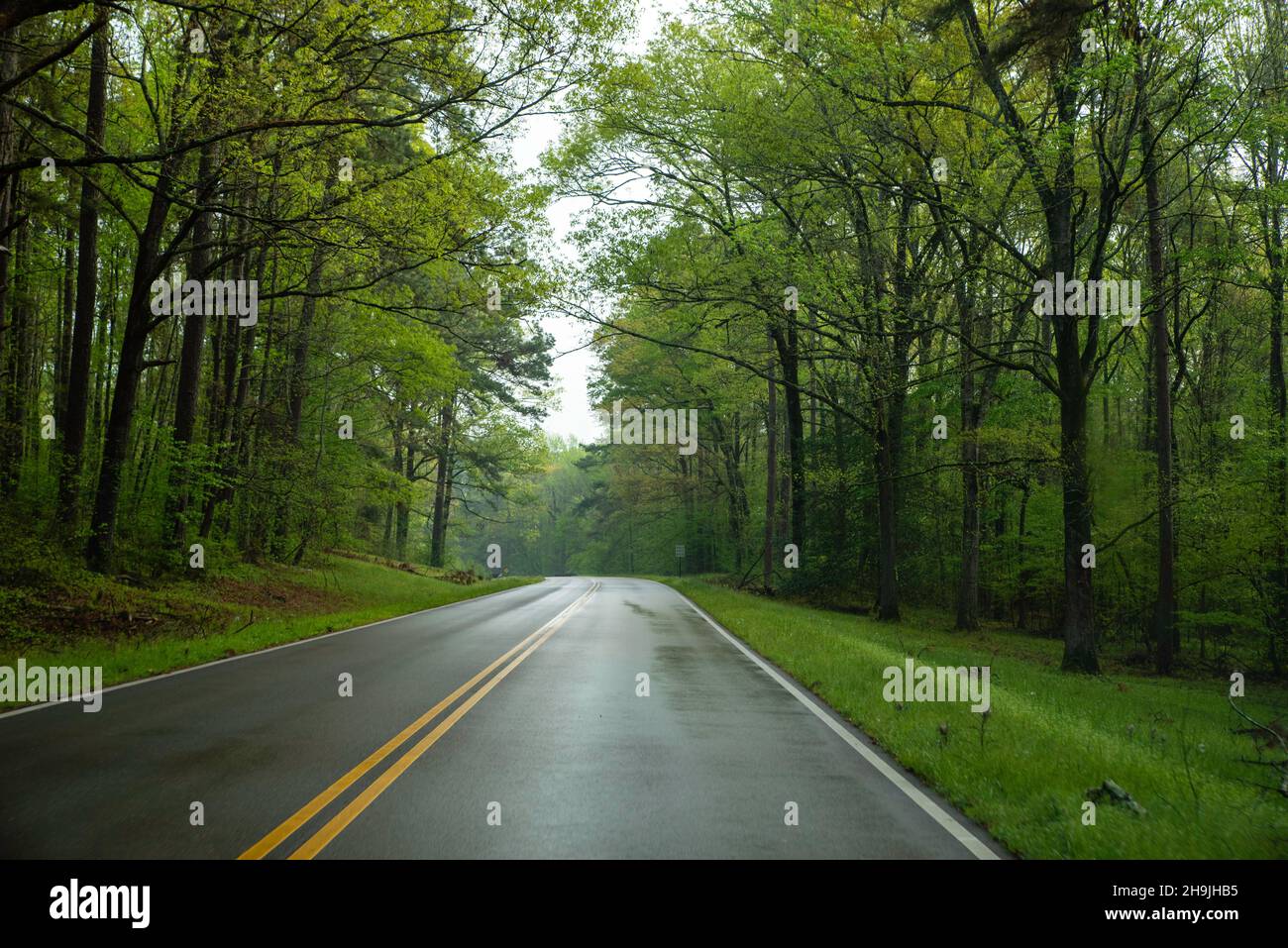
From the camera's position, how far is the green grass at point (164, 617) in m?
11.2

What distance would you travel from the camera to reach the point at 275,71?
11164mm

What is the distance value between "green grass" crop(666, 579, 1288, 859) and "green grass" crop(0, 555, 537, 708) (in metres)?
8.60

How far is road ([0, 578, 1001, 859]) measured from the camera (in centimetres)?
467

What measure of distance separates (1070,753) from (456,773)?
484 cm

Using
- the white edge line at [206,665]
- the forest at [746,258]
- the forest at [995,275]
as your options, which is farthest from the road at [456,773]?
the forest at [995,275]

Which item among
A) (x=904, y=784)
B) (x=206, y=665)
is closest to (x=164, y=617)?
(x=206, y=665)

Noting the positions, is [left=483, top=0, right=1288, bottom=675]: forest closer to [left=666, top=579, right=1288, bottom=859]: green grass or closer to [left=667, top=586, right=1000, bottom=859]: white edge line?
[left=666, top=579, right=1288, bottom=859]: green grass

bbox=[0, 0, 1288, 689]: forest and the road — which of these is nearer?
the road

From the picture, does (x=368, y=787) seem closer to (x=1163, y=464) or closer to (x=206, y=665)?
(x=206, y=665)

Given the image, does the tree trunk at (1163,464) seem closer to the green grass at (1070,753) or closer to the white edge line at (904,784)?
the green grass at (1070,753)

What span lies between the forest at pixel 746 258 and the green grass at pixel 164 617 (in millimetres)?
991

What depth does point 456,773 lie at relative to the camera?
241 inches

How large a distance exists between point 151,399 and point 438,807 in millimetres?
24500

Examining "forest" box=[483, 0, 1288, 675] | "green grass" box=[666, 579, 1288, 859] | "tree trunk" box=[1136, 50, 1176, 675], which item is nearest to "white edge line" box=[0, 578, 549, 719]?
"green grass" box=[666, 579, 1288, 859]
